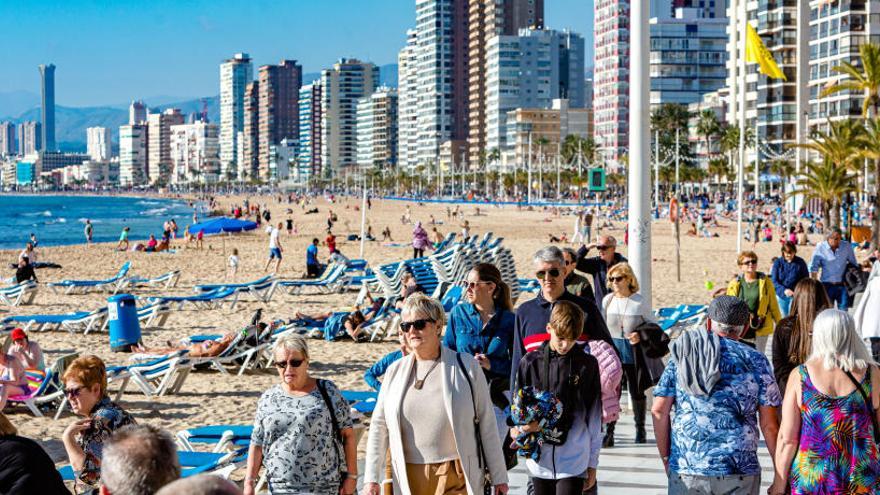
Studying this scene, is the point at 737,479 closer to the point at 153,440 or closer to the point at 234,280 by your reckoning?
the point at 153,440

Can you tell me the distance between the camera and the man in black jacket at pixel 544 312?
523cm

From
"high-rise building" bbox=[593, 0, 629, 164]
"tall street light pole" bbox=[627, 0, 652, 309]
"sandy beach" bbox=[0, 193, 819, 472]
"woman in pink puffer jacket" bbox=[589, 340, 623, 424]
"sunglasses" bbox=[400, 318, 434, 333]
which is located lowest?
"sandy beach" bbox=[0, 193, 819, 472]

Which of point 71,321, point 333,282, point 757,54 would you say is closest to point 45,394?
point 71,321

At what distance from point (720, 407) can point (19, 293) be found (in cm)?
1878

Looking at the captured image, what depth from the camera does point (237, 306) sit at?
19875 mm

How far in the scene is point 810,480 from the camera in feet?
14.1

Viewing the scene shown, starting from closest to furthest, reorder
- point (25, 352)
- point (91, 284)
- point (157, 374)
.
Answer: point (25, 352), point (157, 374), point (91, 284)

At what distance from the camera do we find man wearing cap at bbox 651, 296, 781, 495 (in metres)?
4.36

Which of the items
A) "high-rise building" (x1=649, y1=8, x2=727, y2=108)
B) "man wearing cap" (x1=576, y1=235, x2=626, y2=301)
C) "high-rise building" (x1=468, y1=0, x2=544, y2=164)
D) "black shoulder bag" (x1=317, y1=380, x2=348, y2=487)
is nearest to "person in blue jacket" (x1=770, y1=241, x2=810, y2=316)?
"man wearing cap" (x1=576, y1=235, x2=626, y2=301)

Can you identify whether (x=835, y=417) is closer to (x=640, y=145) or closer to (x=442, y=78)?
(x=640, y=145)

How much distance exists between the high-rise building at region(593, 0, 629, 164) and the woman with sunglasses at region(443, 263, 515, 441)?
4880 inches

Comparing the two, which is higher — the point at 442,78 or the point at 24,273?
the point at 442,78

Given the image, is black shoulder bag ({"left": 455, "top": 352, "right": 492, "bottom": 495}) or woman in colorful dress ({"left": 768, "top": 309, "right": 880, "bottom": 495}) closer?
woman in colorful dress ({"left": 768, "top": 309, "right": 880, "bottom": 495})

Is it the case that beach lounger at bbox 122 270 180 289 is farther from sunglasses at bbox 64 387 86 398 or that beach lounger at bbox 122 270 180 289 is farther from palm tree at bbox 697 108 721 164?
palm tree at bbox 697 108 721 164
